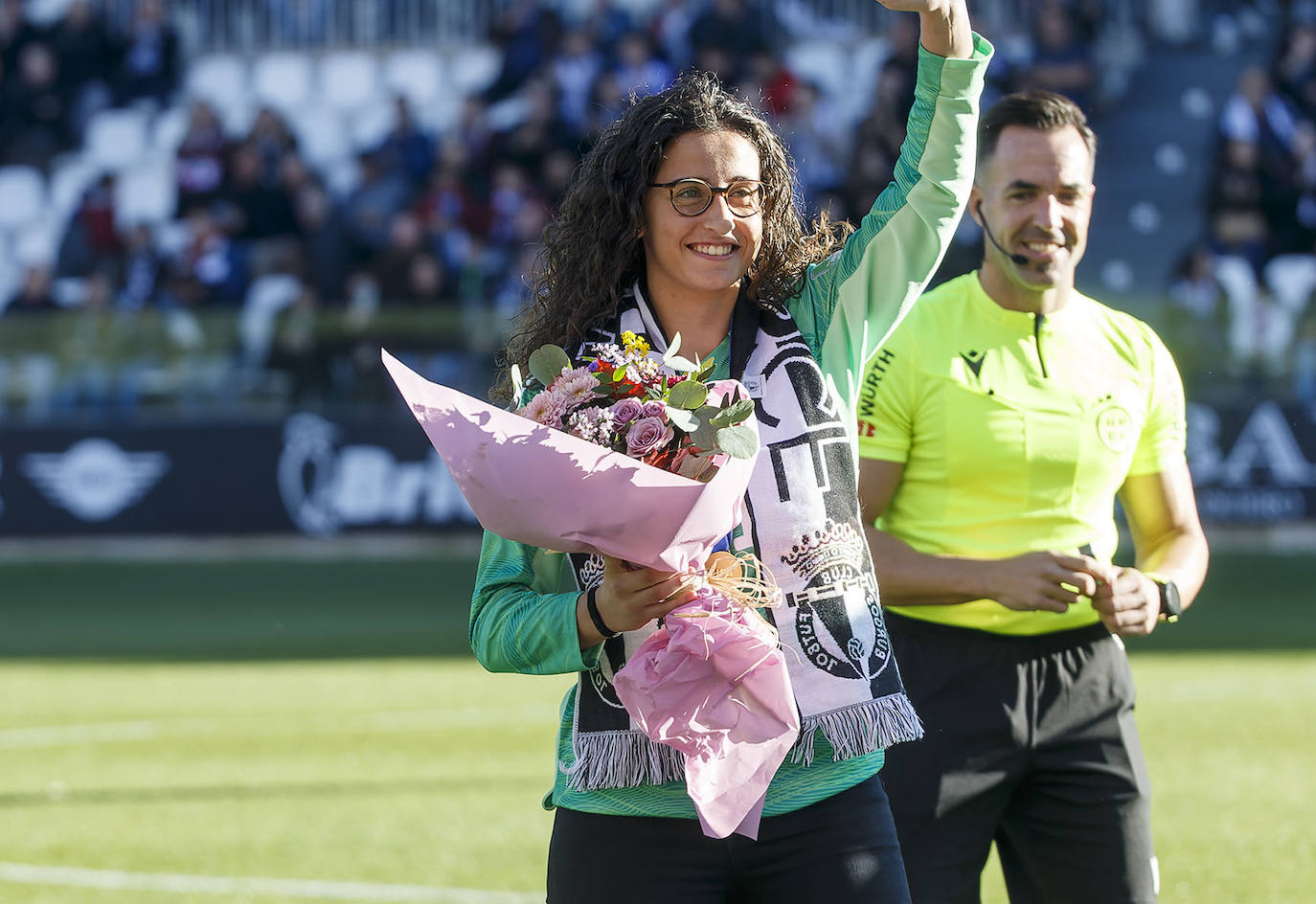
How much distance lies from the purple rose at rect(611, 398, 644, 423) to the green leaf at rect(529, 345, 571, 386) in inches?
6.7

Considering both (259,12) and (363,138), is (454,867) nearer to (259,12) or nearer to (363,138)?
(363,138)

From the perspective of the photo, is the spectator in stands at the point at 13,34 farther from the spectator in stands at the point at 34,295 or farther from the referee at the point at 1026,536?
the referee at the point at 1026,536

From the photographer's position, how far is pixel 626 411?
2.77m

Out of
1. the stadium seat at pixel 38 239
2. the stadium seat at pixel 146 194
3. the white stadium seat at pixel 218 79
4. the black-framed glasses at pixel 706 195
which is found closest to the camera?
the black-framed glasses at pixel 706 195

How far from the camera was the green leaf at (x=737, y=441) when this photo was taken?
2684 mm

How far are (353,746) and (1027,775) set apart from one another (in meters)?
5.27

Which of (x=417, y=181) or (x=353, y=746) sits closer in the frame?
(x=353, y=746)

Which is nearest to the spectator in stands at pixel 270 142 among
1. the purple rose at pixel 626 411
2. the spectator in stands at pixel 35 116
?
the spectator in stands at pixel 35 116

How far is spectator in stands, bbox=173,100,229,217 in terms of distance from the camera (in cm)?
2084

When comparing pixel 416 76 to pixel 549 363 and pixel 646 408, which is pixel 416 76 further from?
pixel 646 408

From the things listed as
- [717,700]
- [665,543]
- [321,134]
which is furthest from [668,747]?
[321,134]

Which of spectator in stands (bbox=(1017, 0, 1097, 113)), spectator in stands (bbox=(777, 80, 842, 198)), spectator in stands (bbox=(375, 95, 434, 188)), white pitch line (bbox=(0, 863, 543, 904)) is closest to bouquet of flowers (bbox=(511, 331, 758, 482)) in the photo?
white pitch line (bbox=(0, 863, 543, 904))

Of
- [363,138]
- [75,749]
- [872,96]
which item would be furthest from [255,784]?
[363,138]

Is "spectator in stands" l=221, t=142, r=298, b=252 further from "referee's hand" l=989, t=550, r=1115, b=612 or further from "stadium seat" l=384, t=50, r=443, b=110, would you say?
"referee's hand" l=989, t=550, r=1115, b=612
